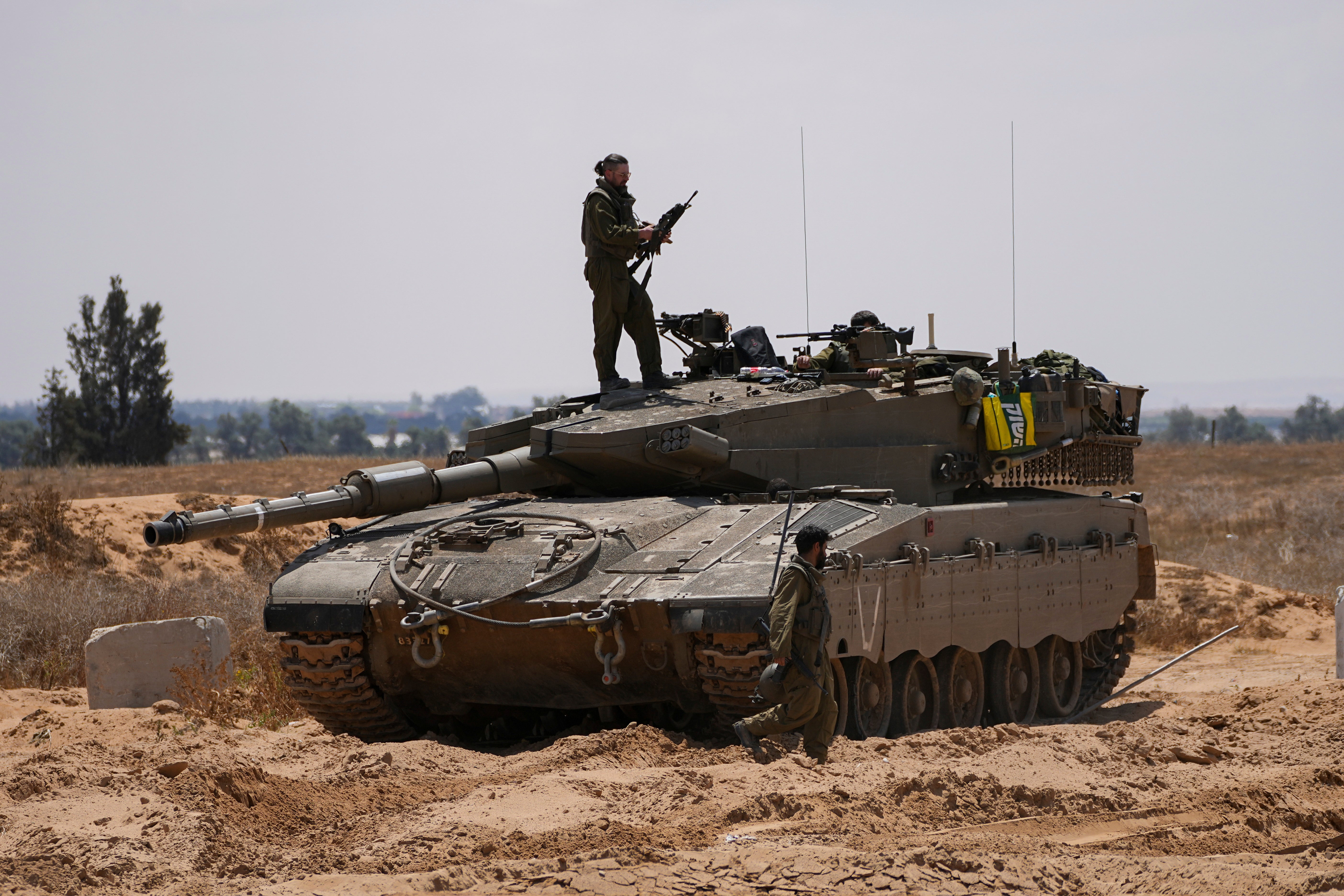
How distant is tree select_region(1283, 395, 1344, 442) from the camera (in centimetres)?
7538

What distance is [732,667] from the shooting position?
27.4 feet

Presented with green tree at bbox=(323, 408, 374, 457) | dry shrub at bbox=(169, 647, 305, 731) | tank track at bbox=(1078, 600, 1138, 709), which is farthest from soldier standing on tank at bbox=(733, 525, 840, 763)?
green tree at bbox=(323, 408, 374, 457)

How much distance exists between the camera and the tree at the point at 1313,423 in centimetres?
7538

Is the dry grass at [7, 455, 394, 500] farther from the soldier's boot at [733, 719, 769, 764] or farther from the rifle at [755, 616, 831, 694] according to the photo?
the rifle at [755, 616, 831, 694]

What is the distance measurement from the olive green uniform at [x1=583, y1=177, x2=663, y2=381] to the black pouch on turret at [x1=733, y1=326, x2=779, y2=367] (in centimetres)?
74

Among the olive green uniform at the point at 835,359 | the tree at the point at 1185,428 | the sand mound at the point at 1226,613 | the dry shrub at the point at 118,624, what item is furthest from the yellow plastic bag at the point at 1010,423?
the tree at the point at 1185,428

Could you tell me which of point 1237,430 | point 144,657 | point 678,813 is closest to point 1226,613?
point 144,657

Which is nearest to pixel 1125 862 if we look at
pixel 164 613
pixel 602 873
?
pixel 602 873

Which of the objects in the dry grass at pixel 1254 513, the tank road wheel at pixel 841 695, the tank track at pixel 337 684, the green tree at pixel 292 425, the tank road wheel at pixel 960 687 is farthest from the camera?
the green tree at pixel 292 425

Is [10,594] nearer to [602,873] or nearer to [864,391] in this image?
[864,391]

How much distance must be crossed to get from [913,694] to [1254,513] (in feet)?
66.8

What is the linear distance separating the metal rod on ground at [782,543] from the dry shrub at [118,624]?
480 cm

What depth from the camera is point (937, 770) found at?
306 inches

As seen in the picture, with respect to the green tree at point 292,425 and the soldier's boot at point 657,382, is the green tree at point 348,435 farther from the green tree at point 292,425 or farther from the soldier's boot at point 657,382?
the soldier's boot at point 657,382
